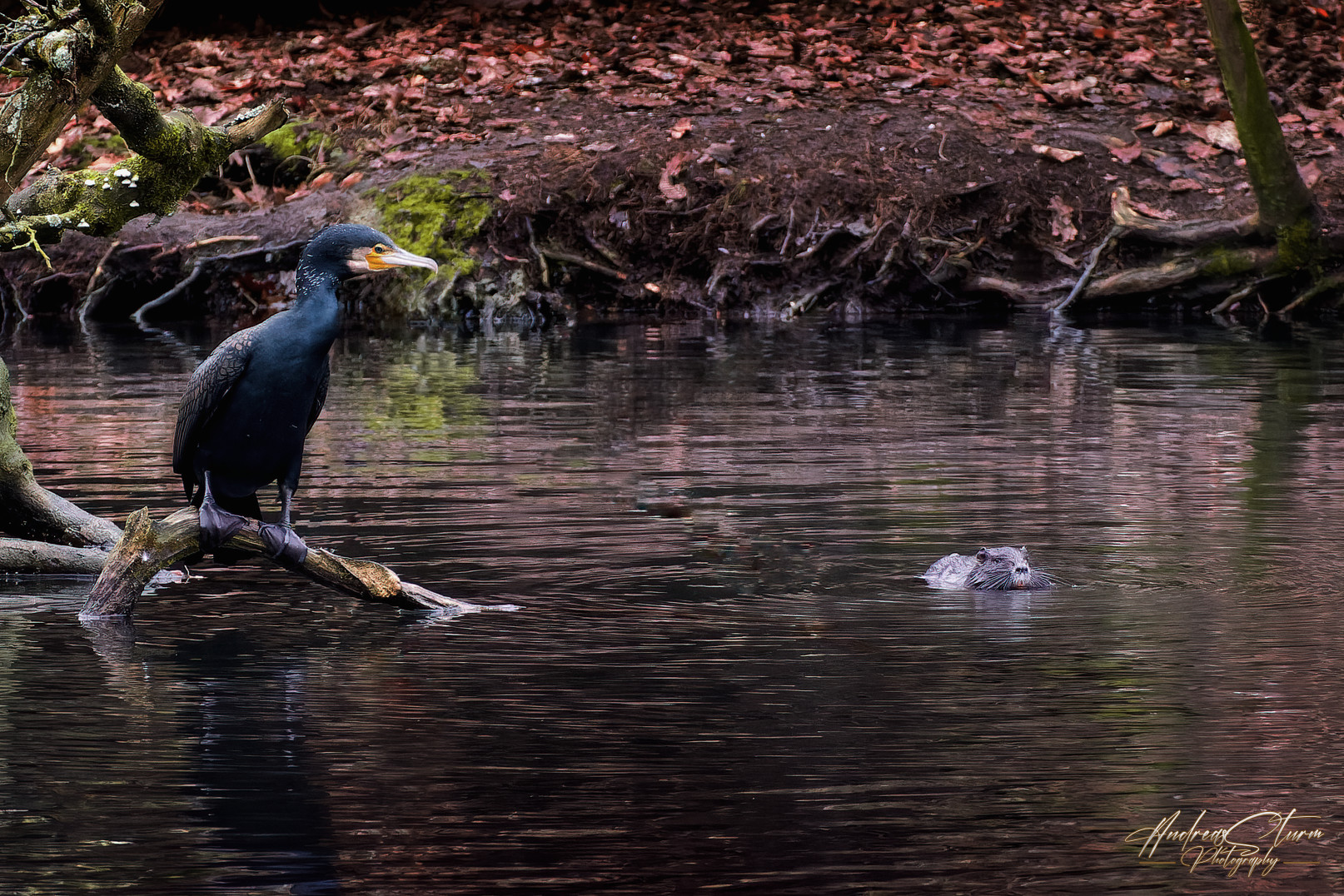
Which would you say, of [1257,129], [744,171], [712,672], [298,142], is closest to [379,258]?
[712,672]

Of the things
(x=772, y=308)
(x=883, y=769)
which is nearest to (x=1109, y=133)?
(x=772, y=308)

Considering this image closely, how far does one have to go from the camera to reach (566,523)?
31.3 ft

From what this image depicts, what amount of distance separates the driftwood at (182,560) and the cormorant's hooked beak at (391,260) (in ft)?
3.63

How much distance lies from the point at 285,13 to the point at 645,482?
16654 mm

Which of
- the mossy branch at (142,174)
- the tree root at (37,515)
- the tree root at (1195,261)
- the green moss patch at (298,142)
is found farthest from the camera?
the green moss patch at (298,142)

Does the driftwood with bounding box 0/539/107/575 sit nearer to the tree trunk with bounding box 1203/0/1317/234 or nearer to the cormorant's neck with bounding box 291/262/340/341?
the cormorant's neck with bounding box 291/262/340/341

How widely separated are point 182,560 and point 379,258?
148cm

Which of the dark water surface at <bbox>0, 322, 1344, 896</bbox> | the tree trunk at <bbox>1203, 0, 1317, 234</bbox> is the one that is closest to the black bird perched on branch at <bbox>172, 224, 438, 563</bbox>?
the dark water surface at <bbox>0, 322, 1344, 896</bbox>

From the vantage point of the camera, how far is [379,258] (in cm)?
725

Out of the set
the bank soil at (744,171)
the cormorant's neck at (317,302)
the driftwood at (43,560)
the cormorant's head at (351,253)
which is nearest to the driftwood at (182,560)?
the cormorant's neck at (317,302)

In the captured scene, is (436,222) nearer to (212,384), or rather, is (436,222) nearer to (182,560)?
(182,560)

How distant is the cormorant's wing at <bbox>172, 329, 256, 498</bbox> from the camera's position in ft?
23.2

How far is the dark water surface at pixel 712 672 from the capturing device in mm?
4852

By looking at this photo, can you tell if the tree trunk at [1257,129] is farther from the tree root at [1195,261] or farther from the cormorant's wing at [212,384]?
the cormorant's wing at [212,384]
